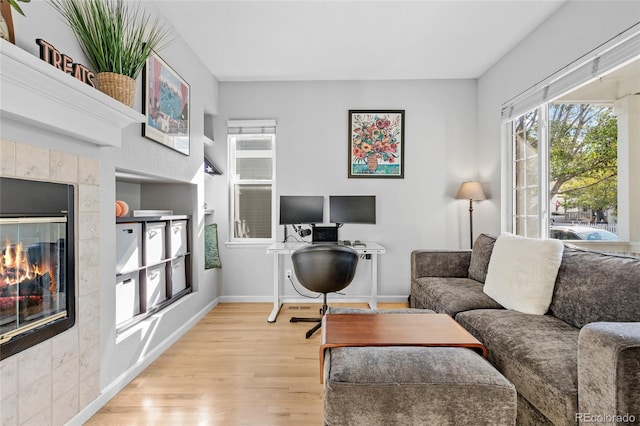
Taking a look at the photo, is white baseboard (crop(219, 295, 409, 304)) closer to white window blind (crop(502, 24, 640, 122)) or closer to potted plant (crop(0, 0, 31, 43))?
white window blind (crop(502, 24, 640, 122))

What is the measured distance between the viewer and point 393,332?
5.17 ft

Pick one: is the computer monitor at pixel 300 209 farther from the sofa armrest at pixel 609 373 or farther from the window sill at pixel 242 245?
the sofa armrest at pixel 609 373

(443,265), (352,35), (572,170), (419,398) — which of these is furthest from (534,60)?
(419,398)

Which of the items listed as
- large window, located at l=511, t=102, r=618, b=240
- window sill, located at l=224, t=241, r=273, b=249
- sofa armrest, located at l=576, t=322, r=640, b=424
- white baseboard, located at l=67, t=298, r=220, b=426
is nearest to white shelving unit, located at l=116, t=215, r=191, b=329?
white baseboard, located at l=67, t=298, r=220, b=426

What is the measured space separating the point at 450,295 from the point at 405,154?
6.25ft

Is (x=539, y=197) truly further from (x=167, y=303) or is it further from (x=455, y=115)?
(x=167, y=303)

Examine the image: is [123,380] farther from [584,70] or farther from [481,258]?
[584,70]

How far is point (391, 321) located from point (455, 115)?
2.86m

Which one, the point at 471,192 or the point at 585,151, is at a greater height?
the point at 585,151

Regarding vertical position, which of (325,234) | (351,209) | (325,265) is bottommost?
(325,265)

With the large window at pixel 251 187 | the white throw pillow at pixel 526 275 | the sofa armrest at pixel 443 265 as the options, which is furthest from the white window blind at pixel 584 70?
the large window at pixel 251 187

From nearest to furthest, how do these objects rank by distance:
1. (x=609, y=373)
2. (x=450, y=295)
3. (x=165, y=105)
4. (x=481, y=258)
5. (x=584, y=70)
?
(x=609, y=373) < (x=584, y=70) < (x=450, y=295) < (x=165, y=105) < (x=481, y=258)

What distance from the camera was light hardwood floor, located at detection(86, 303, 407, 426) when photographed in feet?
5.46

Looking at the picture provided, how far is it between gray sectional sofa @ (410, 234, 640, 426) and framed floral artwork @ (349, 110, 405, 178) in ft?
5.55
